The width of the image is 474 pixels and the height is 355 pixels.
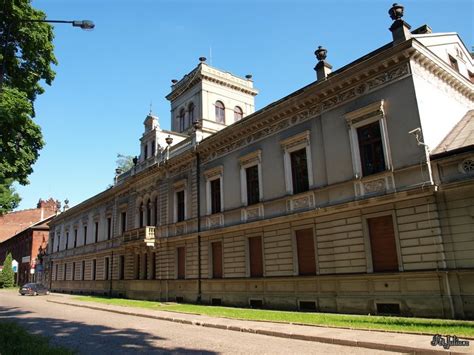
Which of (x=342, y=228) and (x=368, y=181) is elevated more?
(x=368, y=181)

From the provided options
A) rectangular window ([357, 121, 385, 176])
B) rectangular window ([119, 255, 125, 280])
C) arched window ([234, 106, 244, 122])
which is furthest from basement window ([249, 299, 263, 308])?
arched window ([234, 106, 244, 122])

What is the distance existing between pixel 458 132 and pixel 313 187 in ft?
19.4

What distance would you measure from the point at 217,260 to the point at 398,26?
1476 centimetres

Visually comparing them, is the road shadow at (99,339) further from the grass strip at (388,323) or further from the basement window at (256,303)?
the basement window at (256,303)

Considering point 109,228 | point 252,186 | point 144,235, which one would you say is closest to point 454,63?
point 252,186

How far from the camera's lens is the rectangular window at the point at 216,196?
2253 cm

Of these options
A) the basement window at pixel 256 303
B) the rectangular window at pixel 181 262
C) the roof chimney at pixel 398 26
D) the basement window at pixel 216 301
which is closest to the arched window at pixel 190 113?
the rectangular window at pixel 181 262

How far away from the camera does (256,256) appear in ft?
63.6

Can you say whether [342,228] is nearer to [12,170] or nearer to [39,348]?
[39,348]

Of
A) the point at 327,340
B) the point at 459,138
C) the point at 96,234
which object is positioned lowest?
the point at 327,340

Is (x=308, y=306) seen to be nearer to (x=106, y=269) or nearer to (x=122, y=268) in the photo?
(x=122, y=268)

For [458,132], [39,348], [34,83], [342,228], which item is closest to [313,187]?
[342,228]

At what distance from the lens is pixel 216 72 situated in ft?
107

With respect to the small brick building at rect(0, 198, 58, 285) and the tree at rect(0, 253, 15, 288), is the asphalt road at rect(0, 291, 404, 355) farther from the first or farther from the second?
the tree at rect(0, 253, 15, 288)
